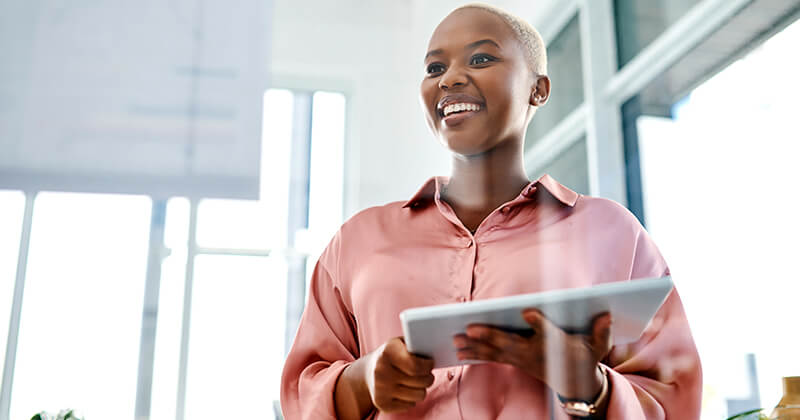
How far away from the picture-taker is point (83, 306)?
3.29 ft

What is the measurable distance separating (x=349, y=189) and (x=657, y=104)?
56 centimetres

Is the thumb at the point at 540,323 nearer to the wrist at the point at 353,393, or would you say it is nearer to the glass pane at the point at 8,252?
the wrist at the point at 353,393

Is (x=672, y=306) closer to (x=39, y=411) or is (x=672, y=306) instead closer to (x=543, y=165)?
(x=39, y=411)

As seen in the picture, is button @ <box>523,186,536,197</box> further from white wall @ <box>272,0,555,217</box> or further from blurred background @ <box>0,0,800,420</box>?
white wall @ <box>272,0,555,217</box>

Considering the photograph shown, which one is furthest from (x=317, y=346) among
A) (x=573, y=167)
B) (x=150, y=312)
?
(x=573, y=167)

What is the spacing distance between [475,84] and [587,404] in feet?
0.90

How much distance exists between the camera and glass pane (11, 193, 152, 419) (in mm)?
939

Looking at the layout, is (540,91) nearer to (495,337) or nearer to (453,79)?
(453,79)

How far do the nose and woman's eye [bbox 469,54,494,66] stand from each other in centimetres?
2

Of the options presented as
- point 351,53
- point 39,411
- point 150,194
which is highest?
point 351,53

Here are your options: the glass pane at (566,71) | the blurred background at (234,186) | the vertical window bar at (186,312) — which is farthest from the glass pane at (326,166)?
the glass pane at (566,71)

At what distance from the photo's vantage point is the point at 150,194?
93cm

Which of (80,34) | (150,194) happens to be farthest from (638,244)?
(80,34)

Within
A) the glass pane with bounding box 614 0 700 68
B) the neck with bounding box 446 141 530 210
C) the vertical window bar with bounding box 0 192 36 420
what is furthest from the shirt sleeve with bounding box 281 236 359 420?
the glass pane with bounding box 614 0 700 68
